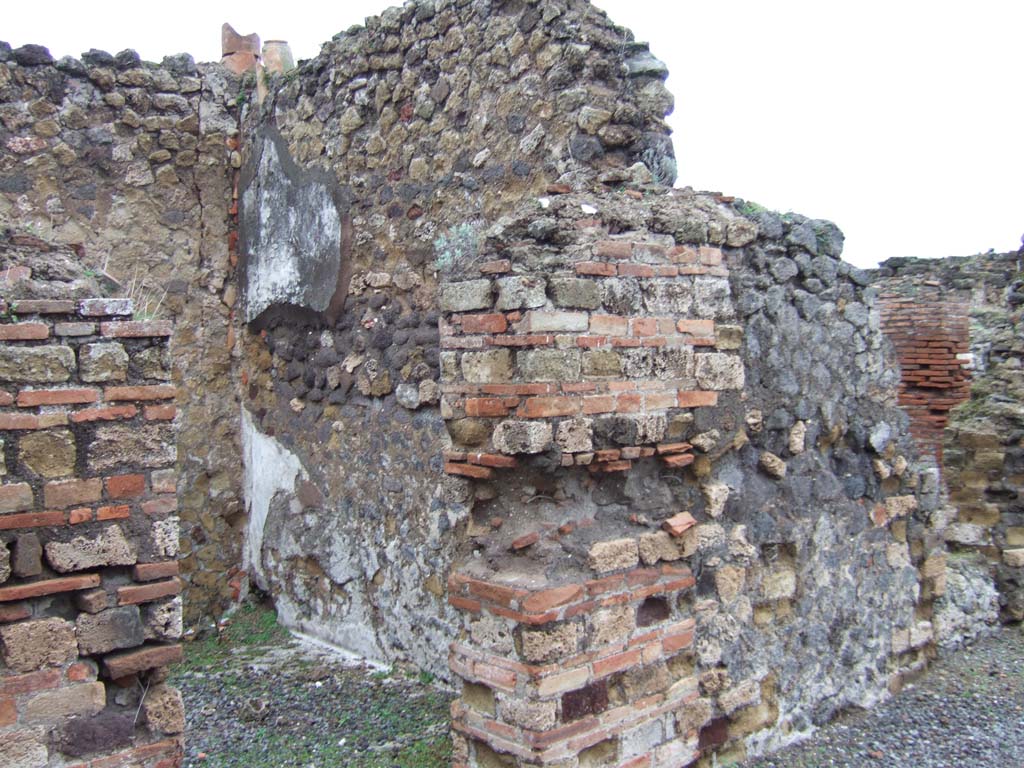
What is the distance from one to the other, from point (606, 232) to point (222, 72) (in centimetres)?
374

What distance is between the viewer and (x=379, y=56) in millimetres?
5406

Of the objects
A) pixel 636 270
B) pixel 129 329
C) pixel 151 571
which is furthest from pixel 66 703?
pixel 636 270

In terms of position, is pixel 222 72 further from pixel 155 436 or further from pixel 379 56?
pixel 155 436

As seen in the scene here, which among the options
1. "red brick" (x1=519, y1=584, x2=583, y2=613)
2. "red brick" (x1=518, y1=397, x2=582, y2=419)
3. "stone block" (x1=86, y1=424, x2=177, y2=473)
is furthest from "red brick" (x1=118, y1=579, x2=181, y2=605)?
"red brick" (x1=518, y1=397, x2=582, y2=419)

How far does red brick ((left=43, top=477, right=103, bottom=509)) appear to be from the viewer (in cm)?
288

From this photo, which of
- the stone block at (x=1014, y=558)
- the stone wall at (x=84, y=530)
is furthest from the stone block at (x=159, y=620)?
the stone block at (x=1014, y=558)

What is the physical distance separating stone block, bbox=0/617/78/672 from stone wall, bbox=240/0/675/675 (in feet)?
6.00

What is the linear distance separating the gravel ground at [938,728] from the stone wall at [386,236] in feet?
6.03

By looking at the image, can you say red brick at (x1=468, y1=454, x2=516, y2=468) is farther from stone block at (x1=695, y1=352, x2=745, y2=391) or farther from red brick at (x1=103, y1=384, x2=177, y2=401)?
red brick at (x1=103, y1=384, x2=177, y2=401)

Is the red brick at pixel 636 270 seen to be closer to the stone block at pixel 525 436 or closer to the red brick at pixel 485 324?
the red brick at pixel 485 324

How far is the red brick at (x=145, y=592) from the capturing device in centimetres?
300

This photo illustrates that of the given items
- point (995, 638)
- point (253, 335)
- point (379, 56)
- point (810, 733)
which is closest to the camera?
point (810, 733)

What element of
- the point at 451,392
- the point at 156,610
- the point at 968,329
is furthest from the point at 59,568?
the point at 968,329

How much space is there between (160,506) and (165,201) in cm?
369
